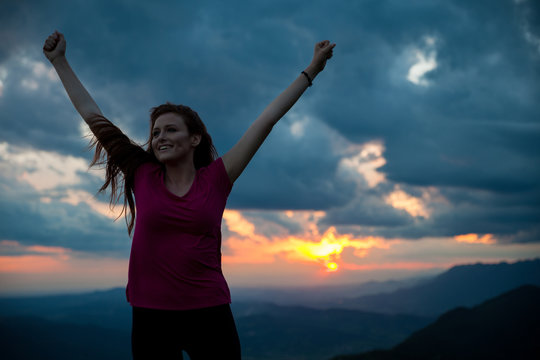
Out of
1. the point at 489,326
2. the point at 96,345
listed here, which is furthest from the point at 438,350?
the point at 96,345

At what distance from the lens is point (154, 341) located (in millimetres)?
3186

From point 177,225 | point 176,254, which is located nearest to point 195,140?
point 177,225

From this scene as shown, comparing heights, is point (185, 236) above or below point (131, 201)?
below

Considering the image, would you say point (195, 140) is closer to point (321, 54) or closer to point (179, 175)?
point (179, 175)

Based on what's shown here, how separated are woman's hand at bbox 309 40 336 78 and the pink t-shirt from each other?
1.64m

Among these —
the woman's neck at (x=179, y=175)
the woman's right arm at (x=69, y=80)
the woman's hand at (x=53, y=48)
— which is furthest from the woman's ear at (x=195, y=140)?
the woman's hand at (x=53, y=48)

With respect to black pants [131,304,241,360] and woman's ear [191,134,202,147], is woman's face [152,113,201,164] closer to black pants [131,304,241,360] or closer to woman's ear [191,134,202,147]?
woman's ear [191,134,202,147]

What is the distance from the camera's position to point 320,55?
4.06 m

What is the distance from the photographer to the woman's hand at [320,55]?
4.03 m

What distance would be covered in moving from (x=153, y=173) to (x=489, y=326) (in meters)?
160

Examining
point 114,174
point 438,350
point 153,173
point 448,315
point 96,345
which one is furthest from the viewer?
point 96,345

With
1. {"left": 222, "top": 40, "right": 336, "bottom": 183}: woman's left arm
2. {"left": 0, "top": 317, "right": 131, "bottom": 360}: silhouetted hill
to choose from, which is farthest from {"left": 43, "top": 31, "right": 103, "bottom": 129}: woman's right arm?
{"left": 0, "top": 317, "right": 131, "bottom": 360}: silhouetted hill

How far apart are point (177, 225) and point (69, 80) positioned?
190cm

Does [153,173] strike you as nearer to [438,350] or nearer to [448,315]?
[438,350]
